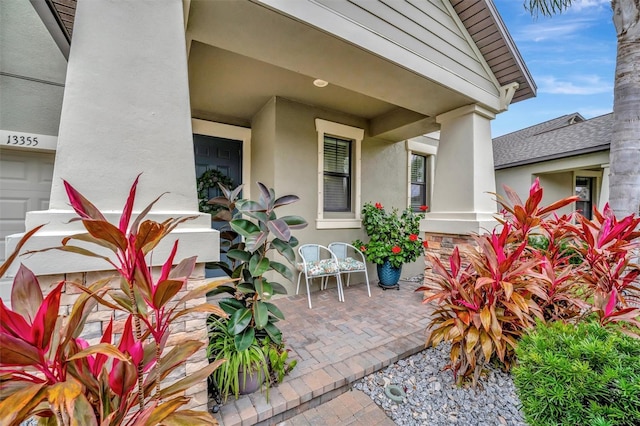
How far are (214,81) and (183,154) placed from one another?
7.84 ft

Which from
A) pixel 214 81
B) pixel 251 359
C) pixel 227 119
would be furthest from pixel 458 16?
pixel 251 359

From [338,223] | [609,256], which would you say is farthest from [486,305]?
[338,223]

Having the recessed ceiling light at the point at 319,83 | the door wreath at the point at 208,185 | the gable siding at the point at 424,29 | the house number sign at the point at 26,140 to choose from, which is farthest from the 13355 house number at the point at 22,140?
the recessed ceiling light at the point at 319,83

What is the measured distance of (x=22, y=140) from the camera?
2574mm

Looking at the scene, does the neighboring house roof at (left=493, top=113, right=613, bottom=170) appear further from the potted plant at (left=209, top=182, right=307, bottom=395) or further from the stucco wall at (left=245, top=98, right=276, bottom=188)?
the potted plant at (left=209, top=182, right=307, bottom=395)

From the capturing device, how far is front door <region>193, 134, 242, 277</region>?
442cm

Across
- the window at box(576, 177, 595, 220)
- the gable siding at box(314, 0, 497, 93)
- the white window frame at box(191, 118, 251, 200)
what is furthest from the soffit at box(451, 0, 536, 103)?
the window at box(576, 177, 595, 220)

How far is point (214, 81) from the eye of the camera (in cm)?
355

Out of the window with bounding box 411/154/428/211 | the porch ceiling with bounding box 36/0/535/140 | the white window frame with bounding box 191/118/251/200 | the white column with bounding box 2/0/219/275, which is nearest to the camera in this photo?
the white column with bounding box 2/0/219/275

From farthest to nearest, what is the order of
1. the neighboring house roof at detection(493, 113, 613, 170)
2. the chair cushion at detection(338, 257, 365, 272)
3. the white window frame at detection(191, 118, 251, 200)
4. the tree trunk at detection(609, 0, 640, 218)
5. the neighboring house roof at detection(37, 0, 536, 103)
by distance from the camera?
the neighboring house roof at detection(493, 113, 613, 170) < the white window frame at detection(191, 118, 251, 200) < the chair cushion at detection(338, 257, 365, 272) < the neighboring house roof at detection(37, 0, 536, 103) < the tree trunk at detection(609, 0, 640, 218)

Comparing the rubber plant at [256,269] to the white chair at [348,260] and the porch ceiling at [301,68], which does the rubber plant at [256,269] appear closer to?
the porch ceiling at [301,68]

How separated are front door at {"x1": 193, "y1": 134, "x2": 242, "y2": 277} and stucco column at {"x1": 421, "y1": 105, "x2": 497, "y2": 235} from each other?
347cm

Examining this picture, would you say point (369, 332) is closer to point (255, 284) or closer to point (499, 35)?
point (255, 284)

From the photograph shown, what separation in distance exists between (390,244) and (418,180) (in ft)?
7.52
